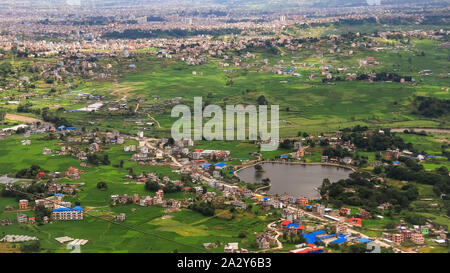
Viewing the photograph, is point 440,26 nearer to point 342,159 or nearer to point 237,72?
point 237,72

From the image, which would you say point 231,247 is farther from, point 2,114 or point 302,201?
point 2,114

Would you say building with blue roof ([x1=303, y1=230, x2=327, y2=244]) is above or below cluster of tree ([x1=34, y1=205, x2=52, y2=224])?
below

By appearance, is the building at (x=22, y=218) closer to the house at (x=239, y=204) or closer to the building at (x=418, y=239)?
the house at (x=239, y=204)

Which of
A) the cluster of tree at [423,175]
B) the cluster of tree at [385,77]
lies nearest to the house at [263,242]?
the cluster of tree at [423,175]

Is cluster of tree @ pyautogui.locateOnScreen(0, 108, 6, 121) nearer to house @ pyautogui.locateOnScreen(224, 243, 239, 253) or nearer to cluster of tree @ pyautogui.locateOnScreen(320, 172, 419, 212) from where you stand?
cluster of tree @ pyautogui.locateOnScreen(320, 172, 419, 212)

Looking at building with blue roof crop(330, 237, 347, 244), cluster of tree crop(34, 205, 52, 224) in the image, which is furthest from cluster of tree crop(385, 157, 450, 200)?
cluster of tree crop(34, 205, 52, 224)

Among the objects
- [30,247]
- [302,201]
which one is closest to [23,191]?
[30,247]
